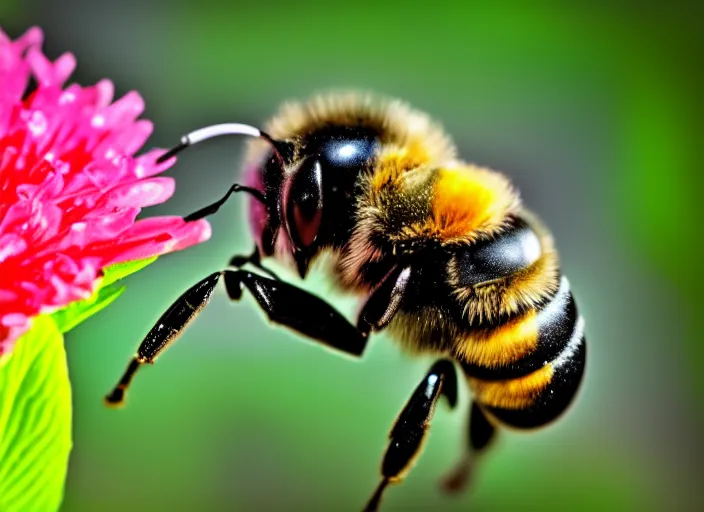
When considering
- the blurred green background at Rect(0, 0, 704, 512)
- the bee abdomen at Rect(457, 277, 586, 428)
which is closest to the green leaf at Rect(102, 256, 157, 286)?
the bee abdomen at Rect(457, 277, 586, 428)

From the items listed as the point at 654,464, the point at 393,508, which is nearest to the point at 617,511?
the point at 654,464

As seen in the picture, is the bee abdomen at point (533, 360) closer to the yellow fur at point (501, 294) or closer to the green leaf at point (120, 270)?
the yellow fur at point (501, 294)

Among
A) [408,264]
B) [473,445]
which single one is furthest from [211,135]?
[473,445]

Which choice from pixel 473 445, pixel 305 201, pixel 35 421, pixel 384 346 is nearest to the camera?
pixel 35 421

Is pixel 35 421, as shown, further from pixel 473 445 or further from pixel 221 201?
pixel 473 445

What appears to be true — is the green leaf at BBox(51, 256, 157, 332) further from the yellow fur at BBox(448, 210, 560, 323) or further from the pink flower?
Result: the yellow fur at BBox(448, 210, 560, 323)

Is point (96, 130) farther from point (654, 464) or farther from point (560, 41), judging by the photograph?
point (560, 41)

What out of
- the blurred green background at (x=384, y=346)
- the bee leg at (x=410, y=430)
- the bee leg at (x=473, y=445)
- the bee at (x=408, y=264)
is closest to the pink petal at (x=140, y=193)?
the bee at (x=408, y=264)
